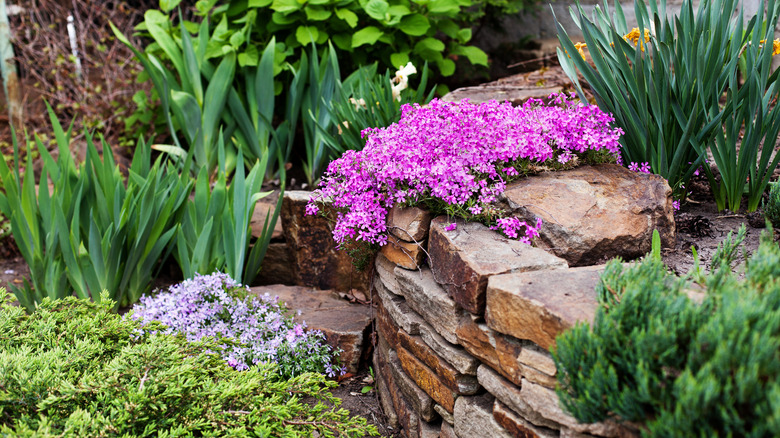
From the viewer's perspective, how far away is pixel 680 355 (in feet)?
3.69

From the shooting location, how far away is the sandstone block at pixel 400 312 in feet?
6.66

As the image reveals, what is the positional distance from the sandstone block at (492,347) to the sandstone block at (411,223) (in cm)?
38

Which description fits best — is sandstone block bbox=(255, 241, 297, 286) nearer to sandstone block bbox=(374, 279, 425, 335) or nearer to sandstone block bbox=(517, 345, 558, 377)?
sandstone block bbox=(374, 279, 425, 335)

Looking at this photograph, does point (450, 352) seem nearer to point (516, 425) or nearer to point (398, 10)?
point (516, 425)

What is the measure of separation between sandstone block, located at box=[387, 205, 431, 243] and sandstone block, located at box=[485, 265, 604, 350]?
466 millimetres

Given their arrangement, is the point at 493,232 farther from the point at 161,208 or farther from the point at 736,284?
the point at 161,208

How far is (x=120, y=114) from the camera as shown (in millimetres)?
4961

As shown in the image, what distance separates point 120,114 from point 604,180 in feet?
14.0

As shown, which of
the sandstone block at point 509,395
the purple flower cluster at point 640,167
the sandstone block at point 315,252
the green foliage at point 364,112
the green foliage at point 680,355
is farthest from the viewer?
the sandstone block at point 315,252

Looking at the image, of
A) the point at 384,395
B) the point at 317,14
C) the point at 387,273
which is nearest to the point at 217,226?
the point at 387,273

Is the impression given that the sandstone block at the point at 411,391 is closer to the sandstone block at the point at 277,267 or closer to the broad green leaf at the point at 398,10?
the sandstone block at the point at 277,267

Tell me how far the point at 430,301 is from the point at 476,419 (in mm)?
388

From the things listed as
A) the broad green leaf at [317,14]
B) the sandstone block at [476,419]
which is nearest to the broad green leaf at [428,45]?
the broad green leaf at [317,14]

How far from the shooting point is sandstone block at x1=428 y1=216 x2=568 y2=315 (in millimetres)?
1669
